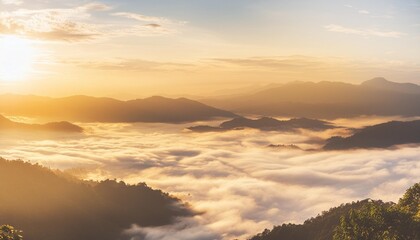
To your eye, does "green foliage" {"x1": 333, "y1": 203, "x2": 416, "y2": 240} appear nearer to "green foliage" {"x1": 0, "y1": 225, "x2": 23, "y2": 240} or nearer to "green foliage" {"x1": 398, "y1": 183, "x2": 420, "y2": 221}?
"green foliage" {"x1": 398, "y1": 183, "x2": 420, "y2": 221}

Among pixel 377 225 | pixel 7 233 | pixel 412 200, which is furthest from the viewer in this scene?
pixel 412 200

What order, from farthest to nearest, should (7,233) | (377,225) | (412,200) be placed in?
(412,200)
(377,225)
(7,233)

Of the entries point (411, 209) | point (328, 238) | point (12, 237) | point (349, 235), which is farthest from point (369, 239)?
point (328, 238)

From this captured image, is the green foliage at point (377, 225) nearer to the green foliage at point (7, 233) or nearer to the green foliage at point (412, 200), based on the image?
the green foliage at point (412, 200)

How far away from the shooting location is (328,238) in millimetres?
191625

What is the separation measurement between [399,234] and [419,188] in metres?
9.67

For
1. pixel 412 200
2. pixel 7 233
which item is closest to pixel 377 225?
pixel 412 200

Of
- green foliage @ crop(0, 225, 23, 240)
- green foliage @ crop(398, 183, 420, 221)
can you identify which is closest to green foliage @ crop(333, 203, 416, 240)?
green foliage @ crop(398, 183, 420, 221)

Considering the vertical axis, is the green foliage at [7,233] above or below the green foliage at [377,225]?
above

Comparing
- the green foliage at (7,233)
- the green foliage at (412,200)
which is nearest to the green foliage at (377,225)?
the green foliage at (412,200)

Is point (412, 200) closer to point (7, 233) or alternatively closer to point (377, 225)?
point (377, 225)

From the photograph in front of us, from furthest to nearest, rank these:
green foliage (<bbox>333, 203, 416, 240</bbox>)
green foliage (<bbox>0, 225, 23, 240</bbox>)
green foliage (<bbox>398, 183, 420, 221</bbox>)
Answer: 1. green foliage (<bbox>398, 183, 420, 221</bbox>)
2. green foliage (<bbox>333, 203, 416, 240</bbox>)
3. green foliage (<bbox>0, 225, 23, 240</bbox>)

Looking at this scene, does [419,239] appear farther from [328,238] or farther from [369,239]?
[328,238]

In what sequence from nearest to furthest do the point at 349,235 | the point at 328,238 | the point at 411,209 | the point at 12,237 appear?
1. the point at 12,237
2. the point at 349,235
3. the point at 411,209
4. the point at 328,238
